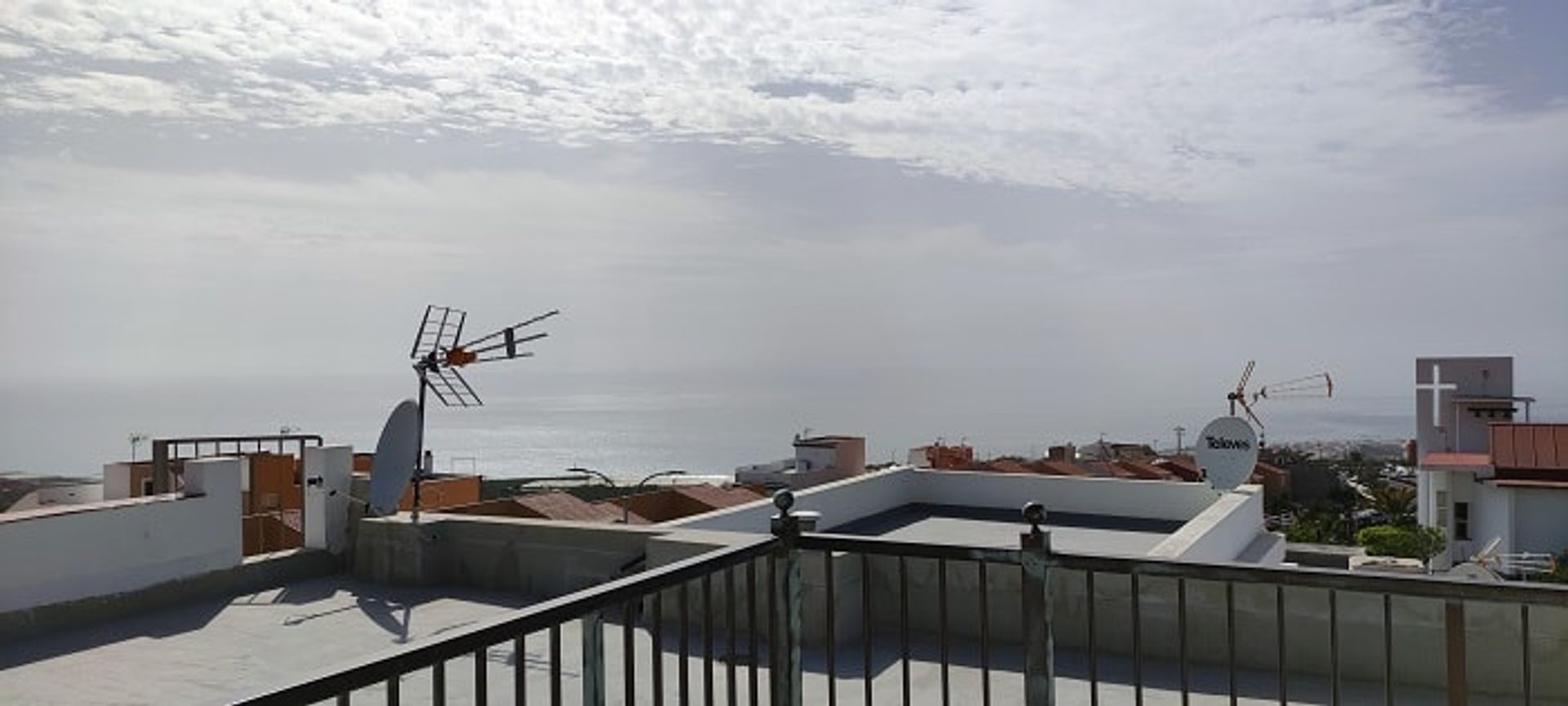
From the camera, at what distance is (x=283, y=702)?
5.59 ft

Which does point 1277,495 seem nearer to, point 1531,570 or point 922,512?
point 1531,570

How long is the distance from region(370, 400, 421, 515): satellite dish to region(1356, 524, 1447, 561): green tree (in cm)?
1944

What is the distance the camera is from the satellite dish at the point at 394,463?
26.7 ft

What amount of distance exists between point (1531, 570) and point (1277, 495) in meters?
15.4

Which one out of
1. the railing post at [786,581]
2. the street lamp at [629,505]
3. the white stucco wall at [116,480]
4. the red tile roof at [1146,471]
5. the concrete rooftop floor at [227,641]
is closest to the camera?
the railing post at [786,581]

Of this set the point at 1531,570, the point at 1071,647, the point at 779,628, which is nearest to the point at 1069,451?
the point at 1531,570

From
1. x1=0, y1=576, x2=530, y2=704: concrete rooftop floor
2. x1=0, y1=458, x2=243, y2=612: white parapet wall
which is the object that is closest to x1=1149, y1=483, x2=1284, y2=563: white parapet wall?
x1=0, y1=576, x2=530, y2=704: concrete rooftop floor

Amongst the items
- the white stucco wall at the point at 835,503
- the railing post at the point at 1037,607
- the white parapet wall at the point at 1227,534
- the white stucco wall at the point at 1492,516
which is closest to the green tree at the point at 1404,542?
the white stucco wall at the point at 1492,516

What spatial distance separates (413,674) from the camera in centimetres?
488

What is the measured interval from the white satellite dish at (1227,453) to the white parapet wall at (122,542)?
8436 mm

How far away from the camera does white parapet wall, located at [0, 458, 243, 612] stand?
6523mm

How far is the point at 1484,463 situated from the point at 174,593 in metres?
27.1

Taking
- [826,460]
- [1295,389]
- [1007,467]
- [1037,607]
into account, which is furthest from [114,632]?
[1295,389]

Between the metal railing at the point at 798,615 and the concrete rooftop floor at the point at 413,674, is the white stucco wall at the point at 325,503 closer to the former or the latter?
the concrete rooftop floor at the point at 413,674
